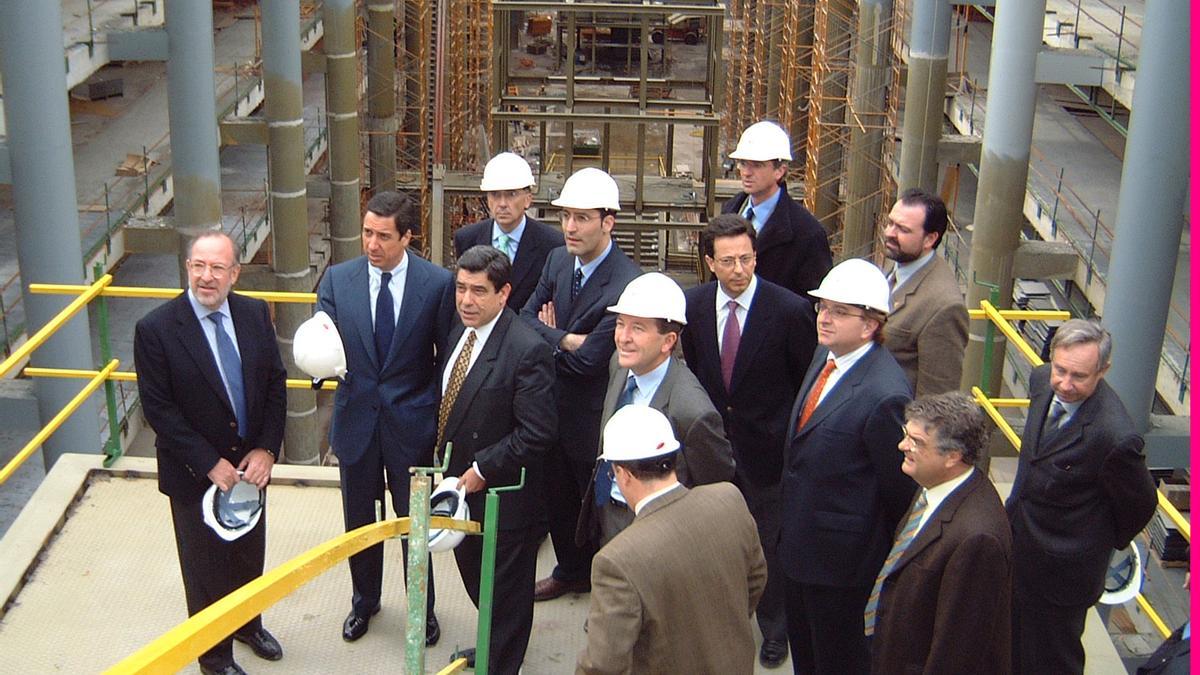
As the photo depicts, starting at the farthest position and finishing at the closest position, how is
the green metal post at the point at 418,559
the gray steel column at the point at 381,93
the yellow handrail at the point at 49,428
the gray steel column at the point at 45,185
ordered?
the gray steel column at the point at 381,93
the gray steel column at the point at 45,185
the yellow handrail at the point at 49,428
the green metal post at the point at 418,559

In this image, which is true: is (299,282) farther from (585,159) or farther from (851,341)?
(851,341)

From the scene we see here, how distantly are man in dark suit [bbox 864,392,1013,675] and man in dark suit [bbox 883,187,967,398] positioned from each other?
1.17m

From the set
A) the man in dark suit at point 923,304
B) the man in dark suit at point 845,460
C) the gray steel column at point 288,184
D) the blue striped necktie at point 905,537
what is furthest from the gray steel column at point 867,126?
the blue striped necktie at point 905,537

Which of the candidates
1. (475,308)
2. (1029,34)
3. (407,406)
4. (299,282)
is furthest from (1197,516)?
(299,282)

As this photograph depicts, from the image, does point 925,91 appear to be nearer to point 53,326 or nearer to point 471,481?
point 53,326

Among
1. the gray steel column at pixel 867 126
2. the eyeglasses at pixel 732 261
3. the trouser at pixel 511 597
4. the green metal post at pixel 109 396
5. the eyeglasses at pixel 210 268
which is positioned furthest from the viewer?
the gray steel column at pixel 867 126

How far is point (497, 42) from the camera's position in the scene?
16.7 metres

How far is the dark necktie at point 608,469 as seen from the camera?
4.86 meters

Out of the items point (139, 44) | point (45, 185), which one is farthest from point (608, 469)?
point (139, 44)

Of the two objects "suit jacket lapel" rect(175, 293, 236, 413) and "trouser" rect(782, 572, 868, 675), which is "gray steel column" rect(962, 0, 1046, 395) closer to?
"trouser" rect(782, 572, 868, 675)

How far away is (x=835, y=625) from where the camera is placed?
4891 millimetres

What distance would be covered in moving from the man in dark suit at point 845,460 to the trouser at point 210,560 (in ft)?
6.84

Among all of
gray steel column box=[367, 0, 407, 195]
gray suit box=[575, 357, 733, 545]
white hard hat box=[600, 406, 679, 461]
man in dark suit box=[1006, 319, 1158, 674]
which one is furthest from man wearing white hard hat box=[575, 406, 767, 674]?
gray steel column box=[367, 0, 407, 195]

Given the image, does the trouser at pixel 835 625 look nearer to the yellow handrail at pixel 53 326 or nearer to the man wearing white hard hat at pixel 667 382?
the man wearing white hard hat at pixel 667 382
